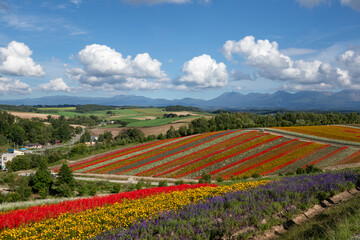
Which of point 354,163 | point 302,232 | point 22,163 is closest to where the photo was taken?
point 302,232

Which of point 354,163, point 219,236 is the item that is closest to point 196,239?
point 219,236

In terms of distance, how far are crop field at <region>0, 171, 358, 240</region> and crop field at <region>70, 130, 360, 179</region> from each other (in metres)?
21.6

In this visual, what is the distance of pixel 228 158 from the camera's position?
3959 cm

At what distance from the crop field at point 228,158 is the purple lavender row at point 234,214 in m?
21.3

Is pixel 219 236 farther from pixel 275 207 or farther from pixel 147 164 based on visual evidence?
pixel 147 164

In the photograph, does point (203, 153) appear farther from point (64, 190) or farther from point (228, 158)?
point (64, 190)

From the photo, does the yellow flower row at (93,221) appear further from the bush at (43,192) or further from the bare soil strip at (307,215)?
the bush at (43,192)

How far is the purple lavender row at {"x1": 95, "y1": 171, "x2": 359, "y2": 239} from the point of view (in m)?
6.90

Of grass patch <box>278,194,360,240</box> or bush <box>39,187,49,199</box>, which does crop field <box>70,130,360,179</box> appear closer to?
bush <box>39,187,49,199</box>

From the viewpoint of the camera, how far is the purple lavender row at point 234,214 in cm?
690

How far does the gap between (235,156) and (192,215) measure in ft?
110

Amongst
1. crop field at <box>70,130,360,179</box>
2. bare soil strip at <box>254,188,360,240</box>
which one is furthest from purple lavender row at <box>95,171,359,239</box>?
crop field at <box>70,130,360,179</box>

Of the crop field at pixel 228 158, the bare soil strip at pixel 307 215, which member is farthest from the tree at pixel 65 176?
the bare soil strip at pixel 307 215

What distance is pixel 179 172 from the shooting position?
36875 mm
